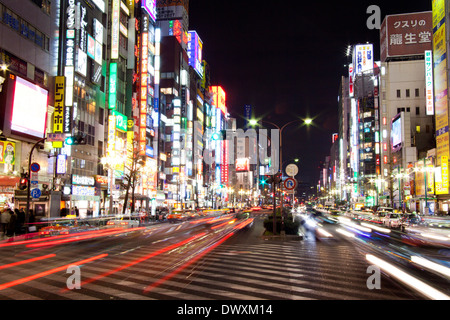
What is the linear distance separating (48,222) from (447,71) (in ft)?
200

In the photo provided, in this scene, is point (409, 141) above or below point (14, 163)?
above

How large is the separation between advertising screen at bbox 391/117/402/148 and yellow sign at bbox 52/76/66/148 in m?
72.8

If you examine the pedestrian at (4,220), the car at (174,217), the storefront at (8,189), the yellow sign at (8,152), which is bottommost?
the car at (174,217)

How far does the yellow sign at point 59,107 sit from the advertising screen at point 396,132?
72.8m

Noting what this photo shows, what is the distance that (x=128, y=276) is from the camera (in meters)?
13.3

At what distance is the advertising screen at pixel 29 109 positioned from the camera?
3697cm

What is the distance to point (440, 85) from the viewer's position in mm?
69375

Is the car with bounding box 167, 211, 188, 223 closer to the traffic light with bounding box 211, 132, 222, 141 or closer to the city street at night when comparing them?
the city street at night

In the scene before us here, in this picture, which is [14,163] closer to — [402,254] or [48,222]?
[48,222]

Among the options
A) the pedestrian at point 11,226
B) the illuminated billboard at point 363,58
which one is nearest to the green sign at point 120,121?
the pedestrian at point 11,226

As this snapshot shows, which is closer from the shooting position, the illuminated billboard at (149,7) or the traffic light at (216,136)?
the illuminated billboard at (149,7)

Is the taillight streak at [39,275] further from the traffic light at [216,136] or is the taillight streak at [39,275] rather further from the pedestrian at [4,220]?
the traffic light at [216,136]

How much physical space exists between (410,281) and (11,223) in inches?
962
